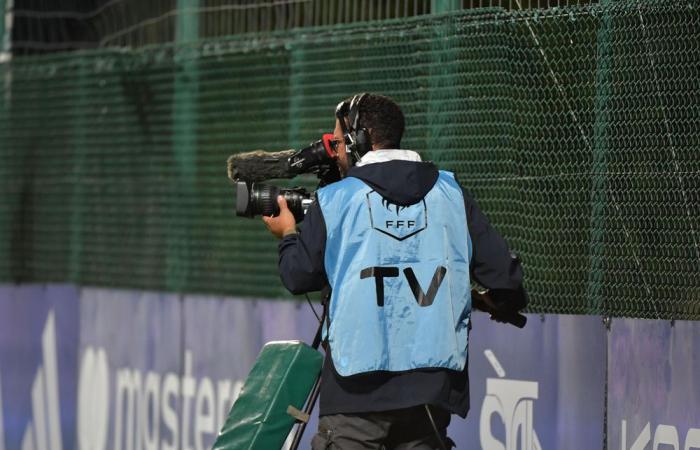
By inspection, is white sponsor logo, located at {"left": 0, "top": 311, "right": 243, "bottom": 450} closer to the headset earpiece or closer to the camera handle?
the camera handle

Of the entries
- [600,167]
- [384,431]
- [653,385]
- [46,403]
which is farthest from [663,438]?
[46,403]

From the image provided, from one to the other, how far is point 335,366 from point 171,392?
387cm

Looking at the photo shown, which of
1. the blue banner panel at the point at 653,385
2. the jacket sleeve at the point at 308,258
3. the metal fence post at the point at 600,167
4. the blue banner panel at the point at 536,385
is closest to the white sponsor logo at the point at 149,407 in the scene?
the blue banner panel at the point at 536,385

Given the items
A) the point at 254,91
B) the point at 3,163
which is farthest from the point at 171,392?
the point at 3,163

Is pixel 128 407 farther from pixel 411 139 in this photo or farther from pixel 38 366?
pixel 411 139

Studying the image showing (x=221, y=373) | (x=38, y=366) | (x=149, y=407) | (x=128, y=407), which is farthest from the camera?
(x=38, y=366)

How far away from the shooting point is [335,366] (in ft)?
16.5

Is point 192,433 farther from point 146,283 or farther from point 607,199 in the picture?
point 607,199

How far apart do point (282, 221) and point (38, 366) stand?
16.4 ft

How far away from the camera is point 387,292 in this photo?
16.4 feet

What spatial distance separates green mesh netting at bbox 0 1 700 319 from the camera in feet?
20.9

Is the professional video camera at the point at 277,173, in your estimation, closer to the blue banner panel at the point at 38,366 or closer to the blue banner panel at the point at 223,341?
the blue banner panel at the point at 223,341

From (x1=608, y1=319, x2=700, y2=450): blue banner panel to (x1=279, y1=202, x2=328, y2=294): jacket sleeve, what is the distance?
1816 mm

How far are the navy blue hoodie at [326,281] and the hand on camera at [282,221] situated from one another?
0.06m
